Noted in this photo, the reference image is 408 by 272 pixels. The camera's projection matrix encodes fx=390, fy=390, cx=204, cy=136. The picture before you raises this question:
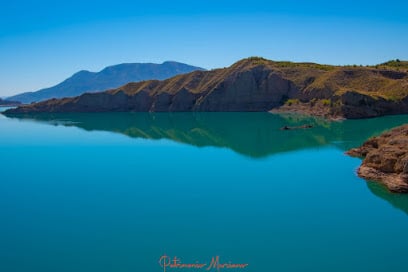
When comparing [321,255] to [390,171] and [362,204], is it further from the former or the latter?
[390,171]

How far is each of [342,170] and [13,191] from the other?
26294 millimetres

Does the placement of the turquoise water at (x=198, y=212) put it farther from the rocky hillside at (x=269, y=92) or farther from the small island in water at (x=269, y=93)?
the rocky hillside at (x=269, y=92)

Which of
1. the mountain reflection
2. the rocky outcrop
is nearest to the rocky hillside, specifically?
the mountain reflection

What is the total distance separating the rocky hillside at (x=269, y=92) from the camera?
263 feet

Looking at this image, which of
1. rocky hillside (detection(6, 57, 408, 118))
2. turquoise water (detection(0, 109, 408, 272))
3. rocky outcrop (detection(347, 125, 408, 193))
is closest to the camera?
turquoise water (detection(0, 109, 408, 272))

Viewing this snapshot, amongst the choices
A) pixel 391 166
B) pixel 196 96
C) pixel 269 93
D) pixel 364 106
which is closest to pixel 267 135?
pixel 364 106

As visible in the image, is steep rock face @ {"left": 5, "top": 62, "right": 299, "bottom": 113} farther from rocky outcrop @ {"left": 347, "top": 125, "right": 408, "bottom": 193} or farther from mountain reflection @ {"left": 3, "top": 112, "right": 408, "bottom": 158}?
rocky outcrop @ {"left": 347, "top": 125, "right": 408, "bottom": 193}

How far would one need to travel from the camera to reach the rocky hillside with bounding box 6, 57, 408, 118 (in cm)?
8019

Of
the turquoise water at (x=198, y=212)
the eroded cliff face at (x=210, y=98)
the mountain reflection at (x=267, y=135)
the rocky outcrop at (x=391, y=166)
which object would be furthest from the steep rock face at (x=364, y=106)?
the rocky outcrop at (x=391, y=166)

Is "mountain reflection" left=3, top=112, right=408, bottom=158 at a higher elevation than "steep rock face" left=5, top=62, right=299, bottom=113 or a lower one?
lower

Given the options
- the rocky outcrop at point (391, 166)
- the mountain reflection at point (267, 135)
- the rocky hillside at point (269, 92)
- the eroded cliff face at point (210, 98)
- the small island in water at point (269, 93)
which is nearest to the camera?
the rocky outcrop at point (391, 166)

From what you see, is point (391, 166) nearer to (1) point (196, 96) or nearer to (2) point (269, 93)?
(2) point (269, 93)

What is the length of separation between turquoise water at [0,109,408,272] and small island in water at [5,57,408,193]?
135 feet

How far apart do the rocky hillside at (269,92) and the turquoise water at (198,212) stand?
141 feet
